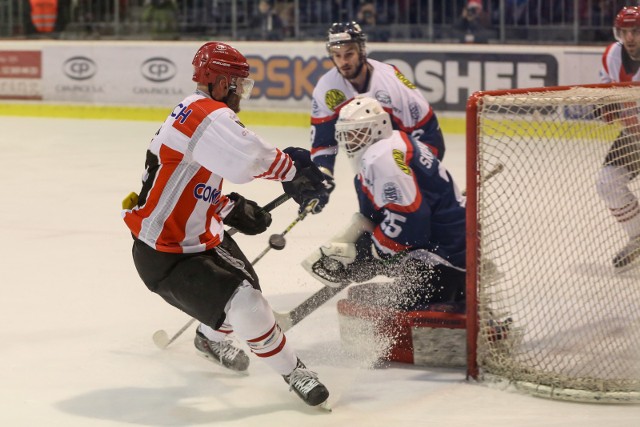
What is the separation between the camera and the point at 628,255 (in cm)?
409

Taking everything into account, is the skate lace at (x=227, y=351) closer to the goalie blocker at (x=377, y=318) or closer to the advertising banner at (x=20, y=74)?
the goalie blocker at (x=377, y=318)

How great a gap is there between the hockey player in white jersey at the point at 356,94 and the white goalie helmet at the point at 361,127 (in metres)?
1.10

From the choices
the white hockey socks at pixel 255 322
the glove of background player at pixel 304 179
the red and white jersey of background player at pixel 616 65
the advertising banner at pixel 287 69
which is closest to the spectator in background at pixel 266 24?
the advertising banner at pixel 287 69

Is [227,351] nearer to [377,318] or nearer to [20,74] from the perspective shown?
[377,318]

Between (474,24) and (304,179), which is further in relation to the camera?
(474,24)

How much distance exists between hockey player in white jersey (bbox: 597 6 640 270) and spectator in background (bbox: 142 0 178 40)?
5.30 meters

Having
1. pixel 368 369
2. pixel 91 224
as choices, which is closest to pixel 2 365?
pixel 368 369

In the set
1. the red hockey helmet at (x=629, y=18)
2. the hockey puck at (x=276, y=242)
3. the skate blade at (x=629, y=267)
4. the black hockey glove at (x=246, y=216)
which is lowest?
the skate blade at (x=629, y=267)

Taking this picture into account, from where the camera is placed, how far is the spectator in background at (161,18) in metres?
9.63

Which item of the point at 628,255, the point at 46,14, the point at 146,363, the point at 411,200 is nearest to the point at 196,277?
the point at 146,363

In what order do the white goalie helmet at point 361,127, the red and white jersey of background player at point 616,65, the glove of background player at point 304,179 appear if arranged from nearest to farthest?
the glove of background player at point 304,179
the white goalie helmet at point 361,127
the red and white jersey of background player at point 616,65

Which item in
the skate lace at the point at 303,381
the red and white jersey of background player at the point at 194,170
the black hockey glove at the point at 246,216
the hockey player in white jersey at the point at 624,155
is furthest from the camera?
the hockey player in white jersey at the point at 624,155

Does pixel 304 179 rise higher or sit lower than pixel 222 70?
lower

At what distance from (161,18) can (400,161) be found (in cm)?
669
